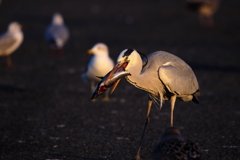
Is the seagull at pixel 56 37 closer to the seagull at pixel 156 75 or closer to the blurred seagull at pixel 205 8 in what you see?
the blurred seagull at pixel 205 8

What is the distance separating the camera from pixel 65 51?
16562 millimetres

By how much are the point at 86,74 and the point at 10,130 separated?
310 centimetres

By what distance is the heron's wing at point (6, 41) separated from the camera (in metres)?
14.4

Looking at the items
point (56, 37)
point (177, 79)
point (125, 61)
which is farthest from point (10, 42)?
point (125, 61)

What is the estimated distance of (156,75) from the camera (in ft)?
20.5

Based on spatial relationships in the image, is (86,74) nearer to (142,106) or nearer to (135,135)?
(142,106)

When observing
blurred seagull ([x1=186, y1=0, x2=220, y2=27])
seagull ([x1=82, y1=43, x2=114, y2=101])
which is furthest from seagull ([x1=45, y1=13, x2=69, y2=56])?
blurred seagull ([x1=186, y1=0, x2=220, y2=27])

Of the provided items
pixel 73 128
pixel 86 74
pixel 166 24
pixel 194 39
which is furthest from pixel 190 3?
pixel 73 128

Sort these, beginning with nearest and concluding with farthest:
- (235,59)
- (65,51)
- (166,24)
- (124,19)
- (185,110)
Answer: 1. (185,110)
2. (235,59)
3. (65,51)
4. (166,24)
5. (124,19)

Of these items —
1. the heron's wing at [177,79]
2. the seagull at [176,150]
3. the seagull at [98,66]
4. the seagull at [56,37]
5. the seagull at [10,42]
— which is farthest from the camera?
the seagull at [56,37]

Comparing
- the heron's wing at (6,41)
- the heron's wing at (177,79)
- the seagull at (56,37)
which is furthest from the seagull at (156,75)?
the seagull at (56,37)

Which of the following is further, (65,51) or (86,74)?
(65,51)

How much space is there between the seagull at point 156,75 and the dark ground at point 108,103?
920 mm

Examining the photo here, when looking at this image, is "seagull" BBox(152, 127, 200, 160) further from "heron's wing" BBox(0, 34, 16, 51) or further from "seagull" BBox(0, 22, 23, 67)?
"heron's wing" BBox(0, 34, 16, 51)
